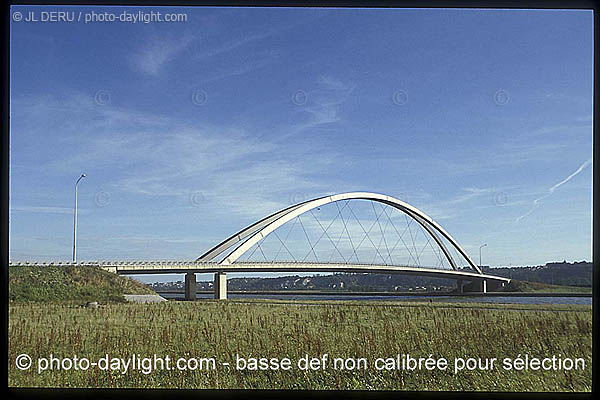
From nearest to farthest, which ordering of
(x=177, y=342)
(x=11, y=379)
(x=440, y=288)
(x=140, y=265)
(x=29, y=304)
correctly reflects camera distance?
(x=11, y=379), (x=177, y=342), (x=29, y=304), (x=140, y=265), (x=440, y=288)

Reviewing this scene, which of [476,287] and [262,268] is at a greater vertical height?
[262,268]

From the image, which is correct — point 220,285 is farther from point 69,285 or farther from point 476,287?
point 476,287

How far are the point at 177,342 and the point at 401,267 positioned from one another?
911cm

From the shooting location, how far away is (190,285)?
11469mm

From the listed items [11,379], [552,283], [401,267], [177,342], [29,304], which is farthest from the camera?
[401,267]

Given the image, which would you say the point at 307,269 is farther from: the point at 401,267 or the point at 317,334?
the point at 317,334

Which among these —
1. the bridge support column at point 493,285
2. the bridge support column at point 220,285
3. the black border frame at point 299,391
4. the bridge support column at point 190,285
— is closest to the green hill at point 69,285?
the bridge support column at point 190,285

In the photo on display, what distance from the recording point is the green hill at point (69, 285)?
24.6 ft

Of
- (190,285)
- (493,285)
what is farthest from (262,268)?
(493,285)

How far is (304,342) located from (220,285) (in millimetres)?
5613

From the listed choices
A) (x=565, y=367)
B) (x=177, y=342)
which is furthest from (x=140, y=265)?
(x=565, y=367)

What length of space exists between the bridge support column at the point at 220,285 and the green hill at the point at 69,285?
4.26 feet

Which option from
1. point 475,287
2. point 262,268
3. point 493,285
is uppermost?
point 262,268

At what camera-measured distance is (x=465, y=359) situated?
6.18m
